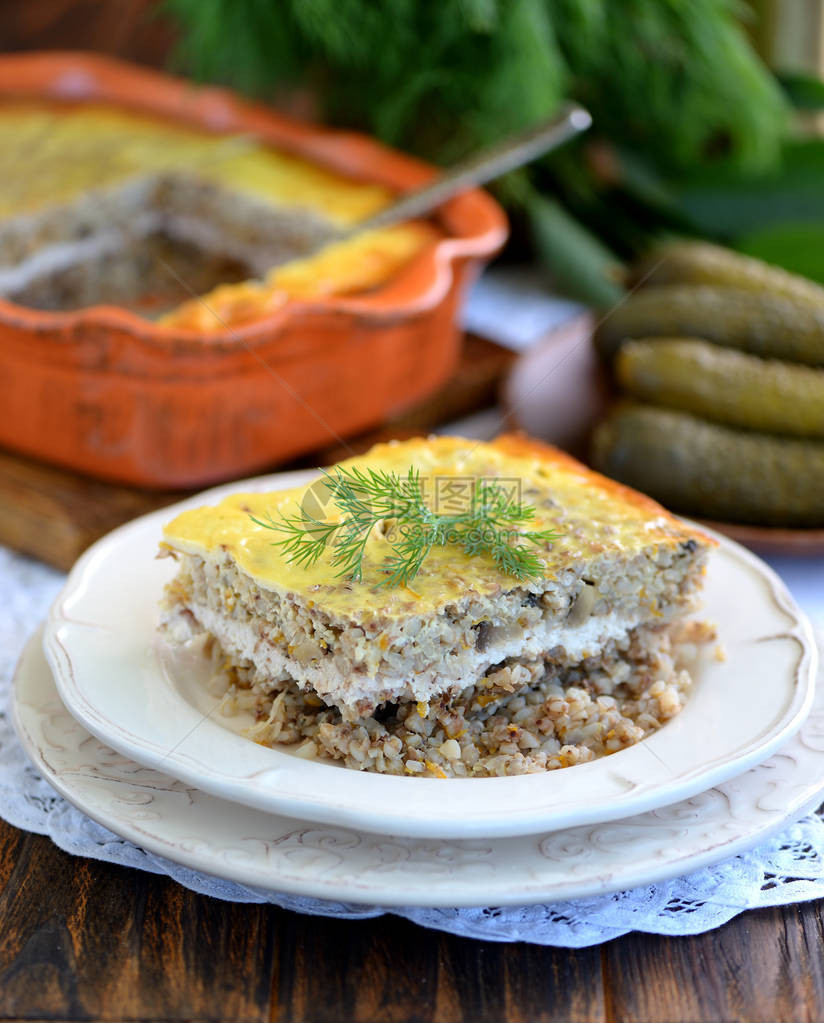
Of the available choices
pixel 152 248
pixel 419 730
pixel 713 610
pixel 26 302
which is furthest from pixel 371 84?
pixel 419 730

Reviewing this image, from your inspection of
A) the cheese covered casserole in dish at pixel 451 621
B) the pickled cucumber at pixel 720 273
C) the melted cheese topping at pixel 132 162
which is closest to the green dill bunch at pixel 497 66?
the melted cheese topping at pixel 132 162

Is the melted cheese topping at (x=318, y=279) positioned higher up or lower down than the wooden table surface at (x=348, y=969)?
lower down

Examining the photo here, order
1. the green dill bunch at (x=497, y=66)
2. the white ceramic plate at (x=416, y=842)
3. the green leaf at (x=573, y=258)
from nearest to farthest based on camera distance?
the white ceramic plate at (x=416, y=842), the green dill bunch at (x=497, y=66), the green leaf at (x=573, y=258)

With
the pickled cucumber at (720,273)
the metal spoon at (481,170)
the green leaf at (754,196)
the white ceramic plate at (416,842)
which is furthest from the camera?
the green leaf at (754,196)

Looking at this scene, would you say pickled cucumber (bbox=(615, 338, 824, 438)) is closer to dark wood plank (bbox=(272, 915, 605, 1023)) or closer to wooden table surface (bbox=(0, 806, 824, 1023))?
wooden table surface (bbox=(0, 806, 824, 1023))

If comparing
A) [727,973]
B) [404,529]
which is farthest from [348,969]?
[404,529]

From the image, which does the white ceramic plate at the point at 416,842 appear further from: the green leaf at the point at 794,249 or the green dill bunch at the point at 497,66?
the green dill bunch at the point at 497,66

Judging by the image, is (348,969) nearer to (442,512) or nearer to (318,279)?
(442,512)
